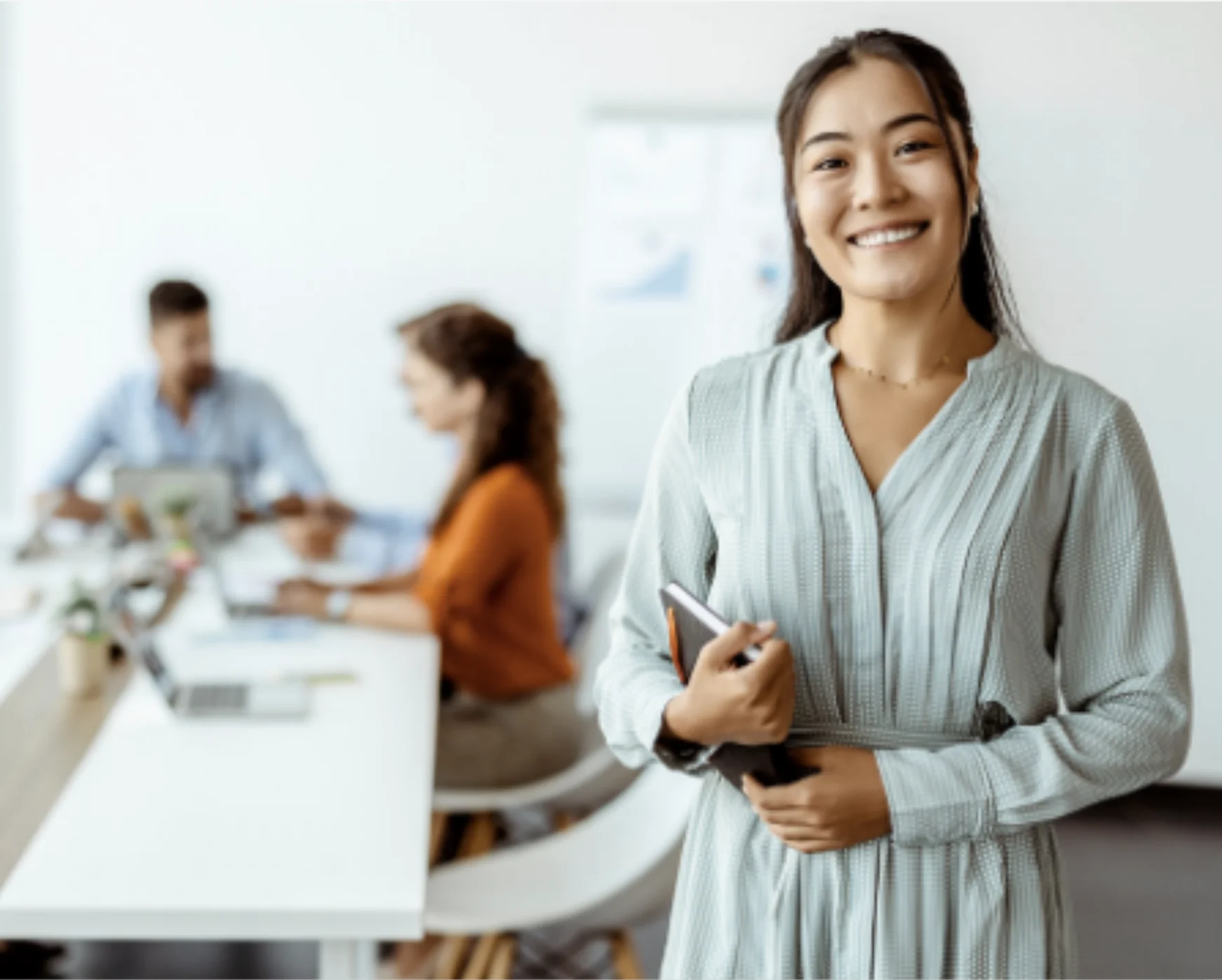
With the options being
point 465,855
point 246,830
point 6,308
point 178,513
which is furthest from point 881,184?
point 6,308

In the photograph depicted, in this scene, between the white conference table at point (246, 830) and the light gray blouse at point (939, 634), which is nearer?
the light gray blouse at point (939, 634)

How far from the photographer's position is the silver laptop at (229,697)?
7.14ft

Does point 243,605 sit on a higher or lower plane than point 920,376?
lower

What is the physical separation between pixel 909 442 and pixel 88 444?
3106 millimetres

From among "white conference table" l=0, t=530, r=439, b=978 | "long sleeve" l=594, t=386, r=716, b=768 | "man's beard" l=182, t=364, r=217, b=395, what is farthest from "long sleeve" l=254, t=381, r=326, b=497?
"long sleeve" l=594, t=386, r=716, b=768

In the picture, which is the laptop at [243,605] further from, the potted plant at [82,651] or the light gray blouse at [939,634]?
the light gray blouse at [939,634]

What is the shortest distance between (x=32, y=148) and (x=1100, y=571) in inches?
156

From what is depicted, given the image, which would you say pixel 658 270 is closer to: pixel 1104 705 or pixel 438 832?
pixel 438 832

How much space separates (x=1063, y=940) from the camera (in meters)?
1.21

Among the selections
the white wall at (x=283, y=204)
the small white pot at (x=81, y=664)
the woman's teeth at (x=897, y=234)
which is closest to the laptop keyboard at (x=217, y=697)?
the small white pot at (x=81, y=664)

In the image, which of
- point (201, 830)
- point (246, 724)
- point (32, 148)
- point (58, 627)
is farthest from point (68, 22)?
point (201, 830)

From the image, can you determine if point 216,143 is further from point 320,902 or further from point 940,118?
point 940,118

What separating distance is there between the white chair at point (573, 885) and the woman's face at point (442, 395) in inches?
32.7

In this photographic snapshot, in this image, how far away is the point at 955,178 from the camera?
1132 mm
